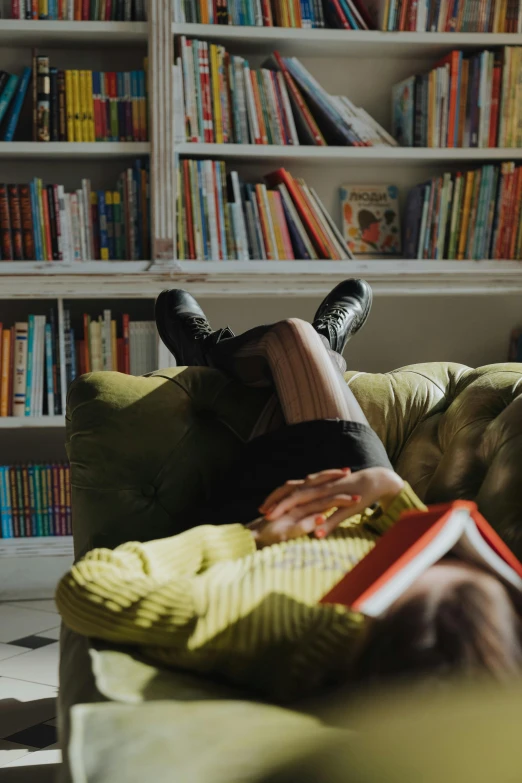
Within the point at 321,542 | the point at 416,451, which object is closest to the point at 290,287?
the point at 416,451

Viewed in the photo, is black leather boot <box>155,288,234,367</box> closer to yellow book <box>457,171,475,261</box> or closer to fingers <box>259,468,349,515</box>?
fingers <box>259,468,349,515</box>

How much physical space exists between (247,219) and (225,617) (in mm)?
1988

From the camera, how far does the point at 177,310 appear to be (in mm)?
1937

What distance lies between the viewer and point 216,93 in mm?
2461

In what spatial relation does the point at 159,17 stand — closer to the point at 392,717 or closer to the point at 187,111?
the point at 187,111

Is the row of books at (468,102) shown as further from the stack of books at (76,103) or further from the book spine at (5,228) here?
the book spine at (5,228)

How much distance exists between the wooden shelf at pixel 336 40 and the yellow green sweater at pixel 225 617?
206 centimetres

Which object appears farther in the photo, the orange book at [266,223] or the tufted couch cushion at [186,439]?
the orange book at [266,223]

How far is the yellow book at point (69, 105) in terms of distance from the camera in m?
2.43

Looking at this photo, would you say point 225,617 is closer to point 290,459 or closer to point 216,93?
point 290,459

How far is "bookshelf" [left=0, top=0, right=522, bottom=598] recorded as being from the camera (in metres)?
2.45

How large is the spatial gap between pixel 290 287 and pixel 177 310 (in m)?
0.66

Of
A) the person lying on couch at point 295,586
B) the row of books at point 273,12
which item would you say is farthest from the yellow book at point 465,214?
the person lying on couch at point 295,586

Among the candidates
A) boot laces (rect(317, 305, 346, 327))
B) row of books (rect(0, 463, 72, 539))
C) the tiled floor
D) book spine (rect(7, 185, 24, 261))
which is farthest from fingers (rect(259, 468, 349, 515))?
book spine (rect(7, 185, 24, 261))
